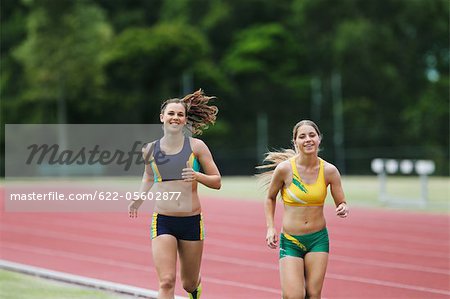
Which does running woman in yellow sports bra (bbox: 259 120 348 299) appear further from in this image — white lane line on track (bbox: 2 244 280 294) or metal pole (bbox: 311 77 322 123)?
metal pole (bbox: 311 77 322 123)

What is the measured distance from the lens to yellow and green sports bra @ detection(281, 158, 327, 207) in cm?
607

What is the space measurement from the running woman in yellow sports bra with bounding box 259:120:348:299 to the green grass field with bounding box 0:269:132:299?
102 inches

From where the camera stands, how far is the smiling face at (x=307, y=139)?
19.9 ft

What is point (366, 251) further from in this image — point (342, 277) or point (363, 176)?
point (363, 176)

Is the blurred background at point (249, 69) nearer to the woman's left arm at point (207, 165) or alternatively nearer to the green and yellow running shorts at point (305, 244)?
the woman's left arm at point (207, 165)

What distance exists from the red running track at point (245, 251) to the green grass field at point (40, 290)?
2.63ft

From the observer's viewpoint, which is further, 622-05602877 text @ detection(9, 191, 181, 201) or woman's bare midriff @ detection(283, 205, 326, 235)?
622-05602877 text @ detection(9, 191, 181, 201)

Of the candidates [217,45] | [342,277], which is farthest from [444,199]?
[217,45]

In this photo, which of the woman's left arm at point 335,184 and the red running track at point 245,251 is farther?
the red running track at point 245,251

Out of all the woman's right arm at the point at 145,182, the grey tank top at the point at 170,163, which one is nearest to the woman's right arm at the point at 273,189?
the grey tank top at the point at 170,163

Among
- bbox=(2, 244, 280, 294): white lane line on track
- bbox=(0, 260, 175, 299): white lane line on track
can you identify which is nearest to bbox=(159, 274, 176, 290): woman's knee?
bbox=(0, 260, 175, 299): white lane line on track

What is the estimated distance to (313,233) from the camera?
604 cm

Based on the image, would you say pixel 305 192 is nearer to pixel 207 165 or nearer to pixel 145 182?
pixel 207 165

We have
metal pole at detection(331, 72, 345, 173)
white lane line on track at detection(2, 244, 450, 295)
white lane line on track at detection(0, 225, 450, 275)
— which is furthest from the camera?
metal pole at detection(331, 72, 345, 173)
